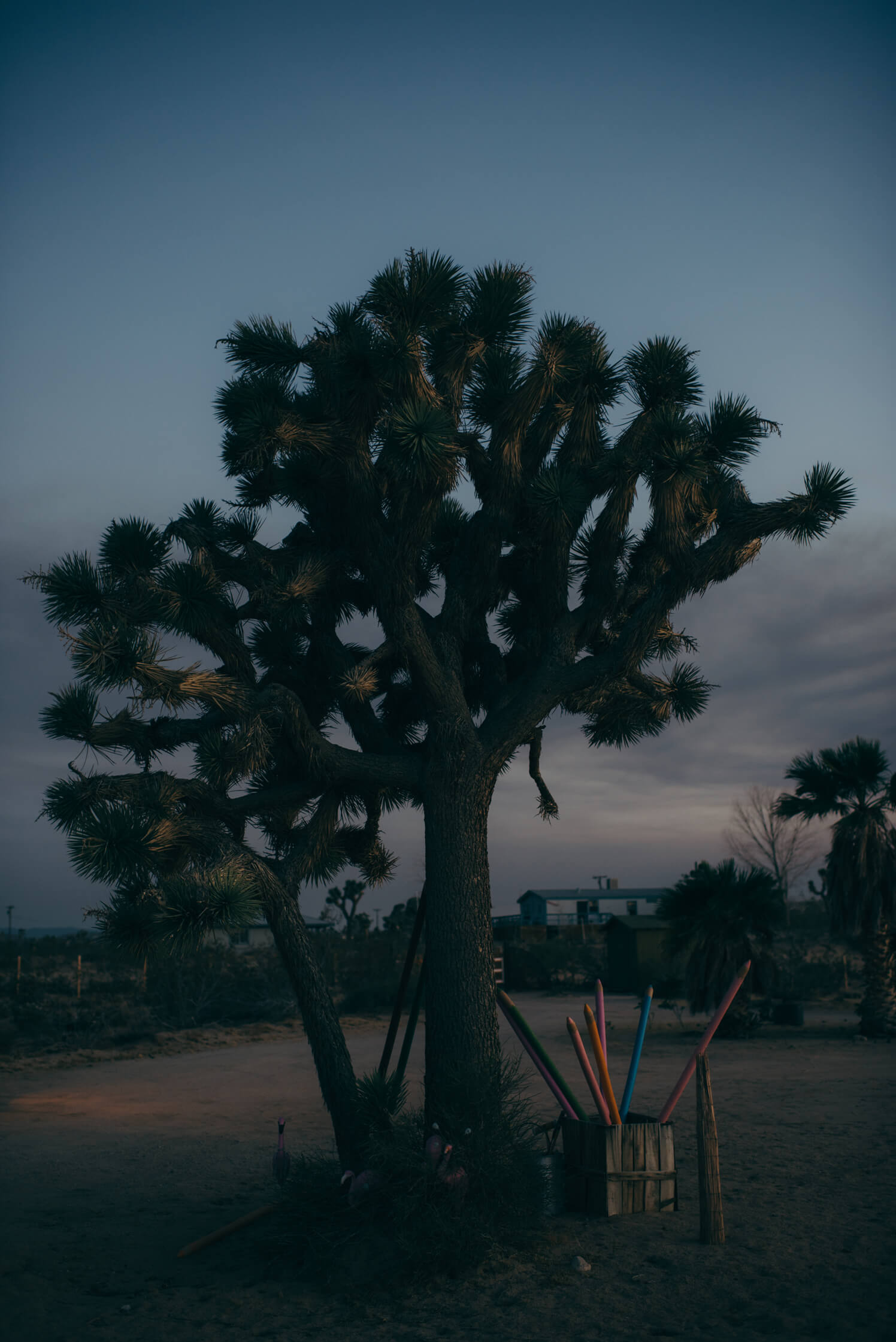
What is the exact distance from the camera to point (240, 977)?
25.8 m

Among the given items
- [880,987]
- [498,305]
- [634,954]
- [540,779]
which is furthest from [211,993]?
[498,305]

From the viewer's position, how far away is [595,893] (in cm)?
5228

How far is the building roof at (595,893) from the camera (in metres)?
51.7

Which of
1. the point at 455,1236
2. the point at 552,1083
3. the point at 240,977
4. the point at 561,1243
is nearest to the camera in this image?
the point at 455,1236

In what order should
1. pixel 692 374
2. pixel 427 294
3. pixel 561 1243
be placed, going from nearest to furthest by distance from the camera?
pixel 561 1243 → pixel 427 294 → pixel 692 374

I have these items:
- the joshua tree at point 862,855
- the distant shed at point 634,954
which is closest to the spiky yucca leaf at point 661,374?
the joshua tree at point 862,855

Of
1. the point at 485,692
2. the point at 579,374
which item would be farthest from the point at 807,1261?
the point at 579,374

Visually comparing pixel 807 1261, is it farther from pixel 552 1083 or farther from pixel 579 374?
pixel 579 374

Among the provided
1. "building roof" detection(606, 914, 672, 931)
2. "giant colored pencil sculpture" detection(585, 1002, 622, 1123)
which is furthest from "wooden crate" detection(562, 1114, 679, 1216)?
"building roof" detection(606, 914, 672, 931)

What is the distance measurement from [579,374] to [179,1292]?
6.79 metres

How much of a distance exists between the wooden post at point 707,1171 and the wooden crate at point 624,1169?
44 cm

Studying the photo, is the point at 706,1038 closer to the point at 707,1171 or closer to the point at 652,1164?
the point at 707,1171

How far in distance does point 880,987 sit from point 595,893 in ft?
118

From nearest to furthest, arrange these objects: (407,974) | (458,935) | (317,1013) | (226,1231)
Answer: (226,1231)
(458,935)
(317,1013)
(407,974)
